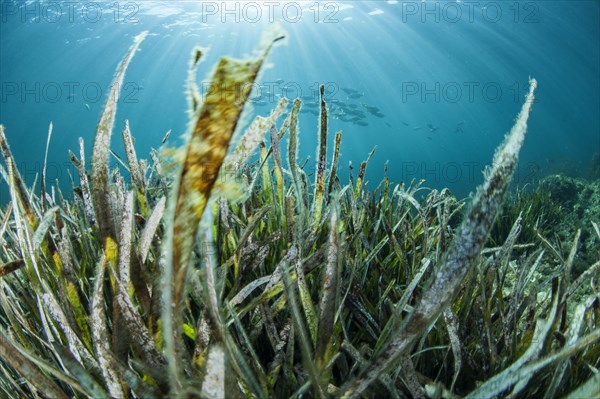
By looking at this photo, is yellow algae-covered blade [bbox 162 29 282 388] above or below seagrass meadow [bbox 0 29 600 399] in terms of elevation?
above

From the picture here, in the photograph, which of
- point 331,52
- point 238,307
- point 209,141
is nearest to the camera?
point 209,141

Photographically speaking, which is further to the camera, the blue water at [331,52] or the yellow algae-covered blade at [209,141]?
the blue water at [331,52]

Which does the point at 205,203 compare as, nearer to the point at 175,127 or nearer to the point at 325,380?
the point at 325,380

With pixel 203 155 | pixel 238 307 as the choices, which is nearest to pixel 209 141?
pixel 203 155

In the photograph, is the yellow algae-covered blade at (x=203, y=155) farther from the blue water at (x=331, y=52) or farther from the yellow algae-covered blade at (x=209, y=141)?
the blue water at (x=331, y=52)

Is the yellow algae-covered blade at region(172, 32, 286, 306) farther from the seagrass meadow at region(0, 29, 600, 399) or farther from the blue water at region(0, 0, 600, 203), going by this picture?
the blue water at region(0, 0, 600, 203)

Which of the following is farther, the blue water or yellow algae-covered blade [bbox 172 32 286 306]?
the blue water

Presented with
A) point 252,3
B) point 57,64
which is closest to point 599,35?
point 252,3

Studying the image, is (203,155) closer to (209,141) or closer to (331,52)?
(209,141)

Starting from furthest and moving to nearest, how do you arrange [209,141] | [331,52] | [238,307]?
[331,52] < [238,307] < [209,141]

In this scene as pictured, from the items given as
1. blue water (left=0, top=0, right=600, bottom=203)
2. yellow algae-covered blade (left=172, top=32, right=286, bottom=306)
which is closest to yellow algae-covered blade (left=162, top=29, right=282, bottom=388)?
yellow algae-covered blade (left=172, top=32, right=286, bottom=306)

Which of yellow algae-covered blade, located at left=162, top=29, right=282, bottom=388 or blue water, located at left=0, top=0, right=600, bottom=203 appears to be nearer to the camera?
yellow algae-covered blade, located at left=162, top=29, right=282, bottom=388

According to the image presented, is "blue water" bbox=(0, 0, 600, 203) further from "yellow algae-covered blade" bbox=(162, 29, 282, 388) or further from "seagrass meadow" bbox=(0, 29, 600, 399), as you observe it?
"yellow algae-covered blade" bbox=(162, 29, 282, 388)

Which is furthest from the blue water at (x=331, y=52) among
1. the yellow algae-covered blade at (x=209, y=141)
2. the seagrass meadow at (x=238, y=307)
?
the yellow algae-covered blade at (x=209, y=141)
